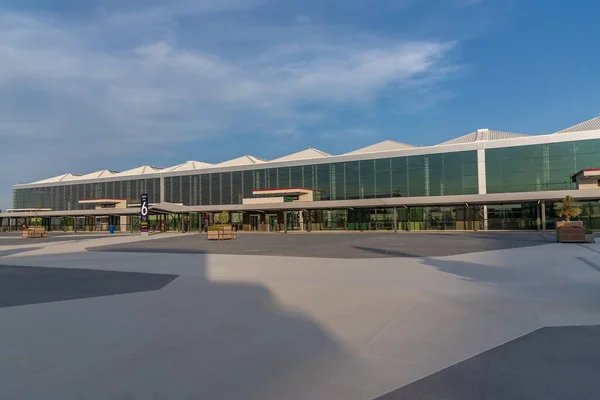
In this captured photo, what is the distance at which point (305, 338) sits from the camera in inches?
224

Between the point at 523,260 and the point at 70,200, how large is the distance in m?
84.0

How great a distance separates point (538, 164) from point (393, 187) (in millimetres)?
15406

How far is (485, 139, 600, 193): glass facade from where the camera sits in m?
42.8

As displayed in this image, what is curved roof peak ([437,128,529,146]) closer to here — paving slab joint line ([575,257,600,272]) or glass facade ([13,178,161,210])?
paving slab joint line ([575,257,600,272])

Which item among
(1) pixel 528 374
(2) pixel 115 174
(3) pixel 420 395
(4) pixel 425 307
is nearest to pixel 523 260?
(4) pixel 425 307

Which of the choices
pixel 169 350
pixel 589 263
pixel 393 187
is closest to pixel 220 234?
pixel 393 187

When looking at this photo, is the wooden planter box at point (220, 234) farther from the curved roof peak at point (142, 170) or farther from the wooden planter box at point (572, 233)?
the curved roof peak at point (142, 170)

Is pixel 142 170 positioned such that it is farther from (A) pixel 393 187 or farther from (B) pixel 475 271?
(B) pixel 475 271

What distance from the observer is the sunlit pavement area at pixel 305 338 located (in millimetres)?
4141

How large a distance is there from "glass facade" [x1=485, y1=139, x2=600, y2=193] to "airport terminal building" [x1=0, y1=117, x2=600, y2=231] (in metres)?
0.09

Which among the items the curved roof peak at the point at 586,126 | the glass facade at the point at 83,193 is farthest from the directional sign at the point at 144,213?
the curved roof peak at the point at 586,126

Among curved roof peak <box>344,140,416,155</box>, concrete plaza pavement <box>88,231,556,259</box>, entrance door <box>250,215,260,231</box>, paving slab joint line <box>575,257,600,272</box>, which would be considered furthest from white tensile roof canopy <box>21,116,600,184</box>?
paving slab joint line <box>575,257,600,272</box>

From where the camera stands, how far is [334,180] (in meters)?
55.9

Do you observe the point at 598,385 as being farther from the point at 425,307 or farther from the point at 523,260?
the point at 523,260
